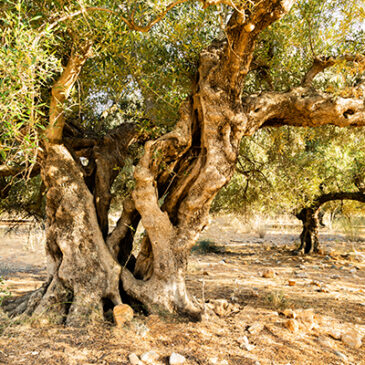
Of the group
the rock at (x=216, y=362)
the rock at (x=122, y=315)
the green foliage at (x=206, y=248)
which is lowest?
the green foliage at (x=206, y=248)

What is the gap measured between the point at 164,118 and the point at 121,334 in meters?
3.67

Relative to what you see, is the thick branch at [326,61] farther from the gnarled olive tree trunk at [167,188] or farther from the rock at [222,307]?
the rock at [222,307]

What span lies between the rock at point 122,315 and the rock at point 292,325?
6.86ft

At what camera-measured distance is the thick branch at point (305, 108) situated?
15.7ft

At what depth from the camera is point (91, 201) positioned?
455 centimetres

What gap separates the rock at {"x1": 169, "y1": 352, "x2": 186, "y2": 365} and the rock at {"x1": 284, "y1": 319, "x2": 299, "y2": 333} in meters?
1.69

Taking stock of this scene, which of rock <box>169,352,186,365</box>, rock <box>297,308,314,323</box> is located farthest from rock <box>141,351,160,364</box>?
rock <box>297,308,314,323</box>

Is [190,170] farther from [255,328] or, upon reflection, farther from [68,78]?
[255,328]

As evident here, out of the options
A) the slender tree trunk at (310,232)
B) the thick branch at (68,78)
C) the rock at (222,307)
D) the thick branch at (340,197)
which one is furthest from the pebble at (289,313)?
the slender tree trunk at (310,232)

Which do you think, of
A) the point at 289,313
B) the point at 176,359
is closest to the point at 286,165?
the point at 289,313

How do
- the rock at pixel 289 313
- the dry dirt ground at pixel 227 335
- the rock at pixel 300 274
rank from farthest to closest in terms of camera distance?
the rock at pixel 300 274 < the rock at pixel 289 313 < the dry dirt ground at pixel 227 335

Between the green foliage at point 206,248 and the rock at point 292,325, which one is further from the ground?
the rock at point 292,325

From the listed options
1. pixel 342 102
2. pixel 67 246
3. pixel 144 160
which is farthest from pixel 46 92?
pixel 342 102

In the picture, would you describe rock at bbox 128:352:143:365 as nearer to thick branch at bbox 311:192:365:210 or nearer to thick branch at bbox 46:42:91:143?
thick branch at bbox 46:42:91:143
